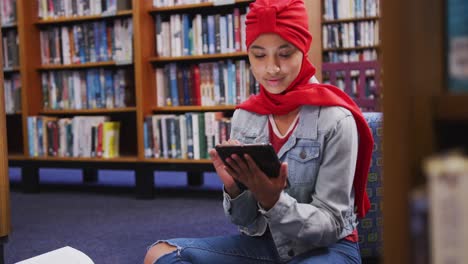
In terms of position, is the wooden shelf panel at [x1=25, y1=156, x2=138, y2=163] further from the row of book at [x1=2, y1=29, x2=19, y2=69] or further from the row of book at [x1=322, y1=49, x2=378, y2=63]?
the row of book at [x1=322, y1=49, x2=378, y2=63]

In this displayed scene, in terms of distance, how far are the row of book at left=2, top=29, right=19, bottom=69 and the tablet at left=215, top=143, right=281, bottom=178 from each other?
127 inches


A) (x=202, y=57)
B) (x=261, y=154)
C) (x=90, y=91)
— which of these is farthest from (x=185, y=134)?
(x=261, y=154)

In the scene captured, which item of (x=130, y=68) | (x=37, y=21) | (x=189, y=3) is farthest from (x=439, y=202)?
(x=37, y=21)

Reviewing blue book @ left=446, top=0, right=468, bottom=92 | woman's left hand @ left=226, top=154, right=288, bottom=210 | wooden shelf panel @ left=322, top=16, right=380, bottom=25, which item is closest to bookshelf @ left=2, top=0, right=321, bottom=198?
wooden shelf panel @ left=322, top=16, right=380, bottom=25

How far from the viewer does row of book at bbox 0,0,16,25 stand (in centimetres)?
367

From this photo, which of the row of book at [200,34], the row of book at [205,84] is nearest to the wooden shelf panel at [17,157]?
the row of book at [205,84]

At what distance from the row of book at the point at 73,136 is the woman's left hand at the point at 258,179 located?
2.53 metres

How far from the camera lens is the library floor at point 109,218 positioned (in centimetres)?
214

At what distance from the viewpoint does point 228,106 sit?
3.11 metres

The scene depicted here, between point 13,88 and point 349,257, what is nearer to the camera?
point 349,257

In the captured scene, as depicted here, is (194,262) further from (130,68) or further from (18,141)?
(18,141)

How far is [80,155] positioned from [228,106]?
1.13 m

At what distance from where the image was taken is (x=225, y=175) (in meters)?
1.11

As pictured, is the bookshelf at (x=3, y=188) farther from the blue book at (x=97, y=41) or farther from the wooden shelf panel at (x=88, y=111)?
the blue book at (x=97, y=41)
